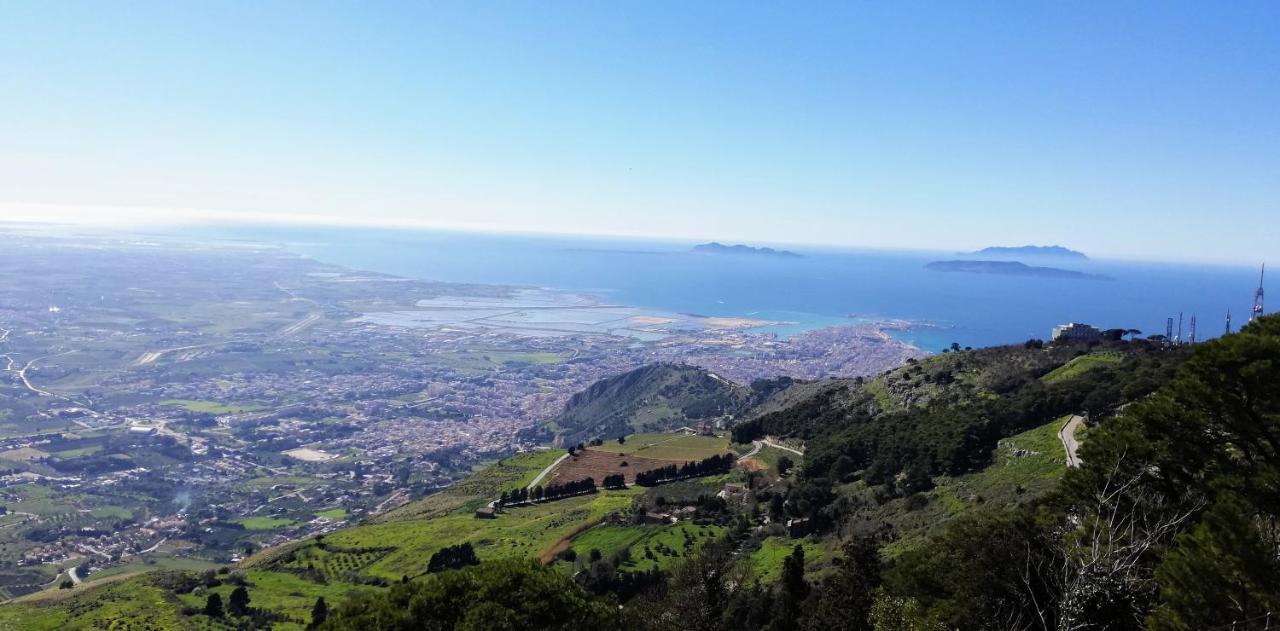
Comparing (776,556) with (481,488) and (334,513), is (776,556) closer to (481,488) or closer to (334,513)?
(481,488)

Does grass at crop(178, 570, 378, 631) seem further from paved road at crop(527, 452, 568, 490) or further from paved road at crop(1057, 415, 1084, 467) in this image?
paved road at crop(1057, 415, 1084, 467)

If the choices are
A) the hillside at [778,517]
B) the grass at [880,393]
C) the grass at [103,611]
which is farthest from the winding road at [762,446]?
the grass at [103,611]

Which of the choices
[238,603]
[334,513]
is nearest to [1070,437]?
[238,603]

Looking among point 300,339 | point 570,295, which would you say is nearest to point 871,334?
point 570,295

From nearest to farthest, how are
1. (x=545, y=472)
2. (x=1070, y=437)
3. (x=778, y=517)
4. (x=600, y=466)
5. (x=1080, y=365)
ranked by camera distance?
1. (x=1070, y=437)
2. (x=778, y=517)
3. (x=1080, y=365)
4. (x=600, y=466)
5. (x=545, y=472)

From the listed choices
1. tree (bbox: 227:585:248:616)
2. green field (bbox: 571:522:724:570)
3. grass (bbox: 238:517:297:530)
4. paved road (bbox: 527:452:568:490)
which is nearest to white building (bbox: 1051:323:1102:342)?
green field (bbox: 571:522:724:570)

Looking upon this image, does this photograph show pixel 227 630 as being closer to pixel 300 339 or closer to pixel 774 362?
pixel 774 362
